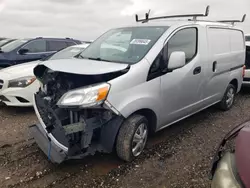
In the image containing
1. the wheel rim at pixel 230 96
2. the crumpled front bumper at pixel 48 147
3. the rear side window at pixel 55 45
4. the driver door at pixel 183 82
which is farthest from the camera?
the rear side window at pixel 55 45

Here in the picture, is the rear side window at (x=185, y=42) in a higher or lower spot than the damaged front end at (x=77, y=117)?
higher

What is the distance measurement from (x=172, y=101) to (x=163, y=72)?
49 centimetres

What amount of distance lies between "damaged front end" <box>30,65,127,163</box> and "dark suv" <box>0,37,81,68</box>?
4.41 meters

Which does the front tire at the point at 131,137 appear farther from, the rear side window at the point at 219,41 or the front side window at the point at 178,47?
the rear side window at the point at 219,41

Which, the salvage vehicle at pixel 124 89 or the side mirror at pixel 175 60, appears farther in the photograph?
the side mirror at pixel 175 60

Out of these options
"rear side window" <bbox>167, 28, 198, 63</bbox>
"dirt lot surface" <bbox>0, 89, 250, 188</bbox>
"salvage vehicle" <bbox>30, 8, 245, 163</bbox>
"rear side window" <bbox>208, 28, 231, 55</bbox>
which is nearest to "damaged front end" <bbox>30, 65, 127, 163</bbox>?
"salvage vehicle" <bbox>30, 8, 245, 163</bbox>

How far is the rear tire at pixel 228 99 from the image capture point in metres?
5.01

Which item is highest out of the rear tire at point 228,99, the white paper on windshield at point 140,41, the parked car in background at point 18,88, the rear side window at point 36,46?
the white paper on windshield at point 140,41

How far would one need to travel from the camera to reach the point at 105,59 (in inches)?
130

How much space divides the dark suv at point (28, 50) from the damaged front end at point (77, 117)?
14.5 feet

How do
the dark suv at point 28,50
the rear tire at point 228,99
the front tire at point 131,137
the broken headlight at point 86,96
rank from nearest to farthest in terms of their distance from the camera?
the broken headlight at point 86,96, the front tire at point 131,137, the rear tire at point 228,99, the dark suv at point 28,50

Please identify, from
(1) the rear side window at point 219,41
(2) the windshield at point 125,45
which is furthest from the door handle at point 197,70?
(2) the windshield at point 125,45

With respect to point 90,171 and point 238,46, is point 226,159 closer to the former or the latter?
point 90,171

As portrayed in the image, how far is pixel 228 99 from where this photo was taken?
5148 mm
